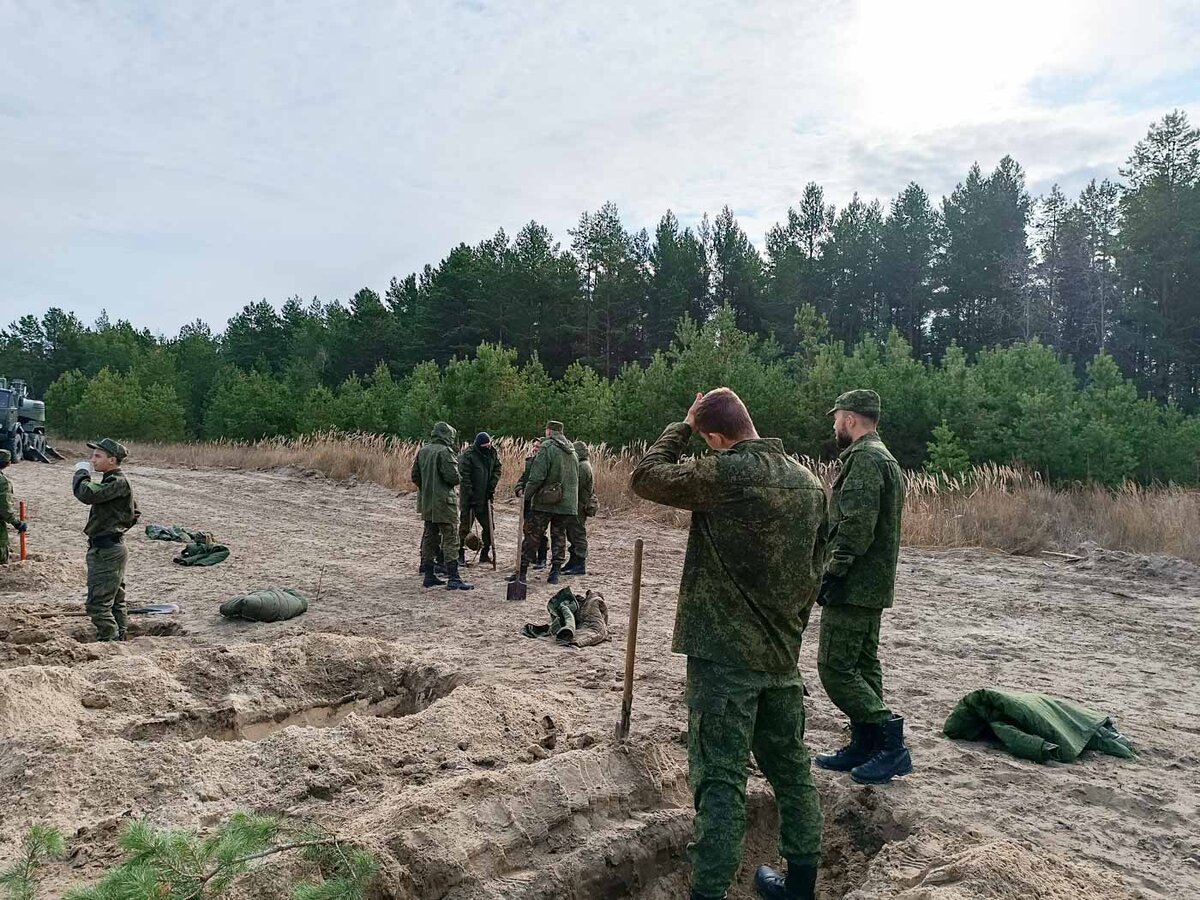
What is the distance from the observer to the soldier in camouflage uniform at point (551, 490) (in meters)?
9.34

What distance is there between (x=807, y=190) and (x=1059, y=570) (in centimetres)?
4266

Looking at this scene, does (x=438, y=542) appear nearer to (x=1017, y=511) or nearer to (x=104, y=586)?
(x=104, y=586)

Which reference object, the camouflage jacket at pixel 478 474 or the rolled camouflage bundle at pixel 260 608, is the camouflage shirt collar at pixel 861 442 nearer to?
the rolled camouflage bundle at pixel 260 608

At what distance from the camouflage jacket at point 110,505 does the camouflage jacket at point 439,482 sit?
3130 mm

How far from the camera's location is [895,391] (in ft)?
61.6

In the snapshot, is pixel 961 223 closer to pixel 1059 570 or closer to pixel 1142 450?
pixel 1142 450

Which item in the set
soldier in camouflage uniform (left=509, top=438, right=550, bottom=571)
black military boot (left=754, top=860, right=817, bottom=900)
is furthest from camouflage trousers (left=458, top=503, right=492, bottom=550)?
black military boot (left=754, top=860, right=817, bottom=900)

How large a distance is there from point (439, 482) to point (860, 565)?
232 inches

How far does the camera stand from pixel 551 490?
9438 mm

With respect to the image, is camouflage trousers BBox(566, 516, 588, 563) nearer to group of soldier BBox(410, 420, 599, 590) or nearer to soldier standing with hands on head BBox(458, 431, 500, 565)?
group of soldier BBox(410, 420, 599, 590)

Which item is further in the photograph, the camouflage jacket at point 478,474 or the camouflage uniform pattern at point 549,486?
the camouflage jacket at point 478,474

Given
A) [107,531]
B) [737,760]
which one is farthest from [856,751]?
[107,531]

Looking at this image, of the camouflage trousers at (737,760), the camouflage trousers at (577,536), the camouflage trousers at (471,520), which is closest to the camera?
the camouflage trousers at (737,760)

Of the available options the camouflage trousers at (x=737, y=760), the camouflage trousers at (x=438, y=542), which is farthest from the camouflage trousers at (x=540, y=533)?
the camouflage trousers at (x=737, y=760)
